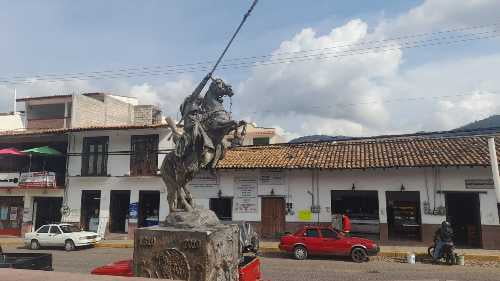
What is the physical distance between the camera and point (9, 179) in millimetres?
24953

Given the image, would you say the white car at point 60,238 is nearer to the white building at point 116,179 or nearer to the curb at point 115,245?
the curb at point 115,245

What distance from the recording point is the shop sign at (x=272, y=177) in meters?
21.2

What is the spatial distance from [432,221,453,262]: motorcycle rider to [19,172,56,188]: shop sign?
72.5ft

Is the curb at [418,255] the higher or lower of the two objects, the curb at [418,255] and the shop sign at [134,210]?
the lower

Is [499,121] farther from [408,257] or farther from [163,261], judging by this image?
[163,261]

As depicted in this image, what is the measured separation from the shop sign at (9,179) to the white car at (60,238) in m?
5.87

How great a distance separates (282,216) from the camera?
2098 centimetres

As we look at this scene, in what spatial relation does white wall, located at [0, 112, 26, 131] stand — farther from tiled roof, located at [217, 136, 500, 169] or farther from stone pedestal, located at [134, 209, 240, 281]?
stone pedestal, located at [134, 209, 240, 281]

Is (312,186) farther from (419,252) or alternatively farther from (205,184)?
(205,184)

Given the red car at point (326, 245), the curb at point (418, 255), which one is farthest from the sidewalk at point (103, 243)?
the red car at point (326, 245)

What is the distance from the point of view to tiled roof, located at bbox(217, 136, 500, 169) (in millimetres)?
18312

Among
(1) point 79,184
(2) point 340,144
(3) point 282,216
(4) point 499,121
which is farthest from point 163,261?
(4) point 499,121

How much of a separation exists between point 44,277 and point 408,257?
15.6m

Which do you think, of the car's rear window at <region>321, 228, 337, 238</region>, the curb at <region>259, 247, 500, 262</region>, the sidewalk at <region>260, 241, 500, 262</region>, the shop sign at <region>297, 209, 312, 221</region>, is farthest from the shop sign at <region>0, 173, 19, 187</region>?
the car's rear window at <region>321, 228, 337, 238</region>
